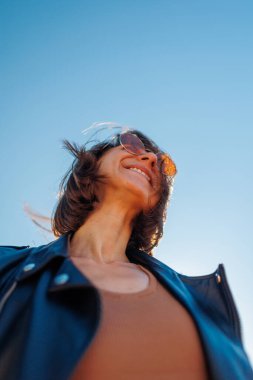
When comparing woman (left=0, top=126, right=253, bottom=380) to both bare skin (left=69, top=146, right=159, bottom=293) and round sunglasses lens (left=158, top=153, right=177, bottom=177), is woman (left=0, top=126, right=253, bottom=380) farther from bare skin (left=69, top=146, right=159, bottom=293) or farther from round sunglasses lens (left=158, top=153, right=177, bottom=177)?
round sunglasses lens (left=158, top=153, right=177, bottom=177)

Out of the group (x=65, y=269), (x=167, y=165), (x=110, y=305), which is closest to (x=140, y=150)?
(x=167, y=165)

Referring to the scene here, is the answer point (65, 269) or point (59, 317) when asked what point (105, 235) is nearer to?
point (65, 269)

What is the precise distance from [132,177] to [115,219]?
0.34 m

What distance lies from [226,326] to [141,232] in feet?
3.60

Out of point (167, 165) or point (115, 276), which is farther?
point (167, 165)

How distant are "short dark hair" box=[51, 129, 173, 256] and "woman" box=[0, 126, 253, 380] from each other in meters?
0.01

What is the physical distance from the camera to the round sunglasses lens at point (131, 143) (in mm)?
3391

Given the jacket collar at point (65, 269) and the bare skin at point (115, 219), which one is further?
the bare skin at point (115, 219)

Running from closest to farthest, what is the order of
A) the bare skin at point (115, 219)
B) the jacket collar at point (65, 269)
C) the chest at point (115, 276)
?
the jacket collar at point (65, 269), the chest at point (115, 276), the bare skin at point (115, 219)

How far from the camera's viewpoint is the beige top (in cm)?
182

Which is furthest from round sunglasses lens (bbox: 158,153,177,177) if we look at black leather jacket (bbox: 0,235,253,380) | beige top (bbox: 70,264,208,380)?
beige top (bbox: 70,264,208,380)

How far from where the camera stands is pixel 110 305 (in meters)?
2.03

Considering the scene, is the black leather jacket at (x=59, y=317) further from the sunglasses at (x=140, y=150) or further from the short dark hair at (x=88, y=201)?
the sunglasses at (x=140, y=150)

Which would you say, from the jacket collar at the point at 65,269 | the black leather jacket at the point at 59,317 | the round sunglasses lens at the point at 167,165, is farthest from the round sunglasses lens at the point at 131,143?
the black leather jacket at the point at 59,317
